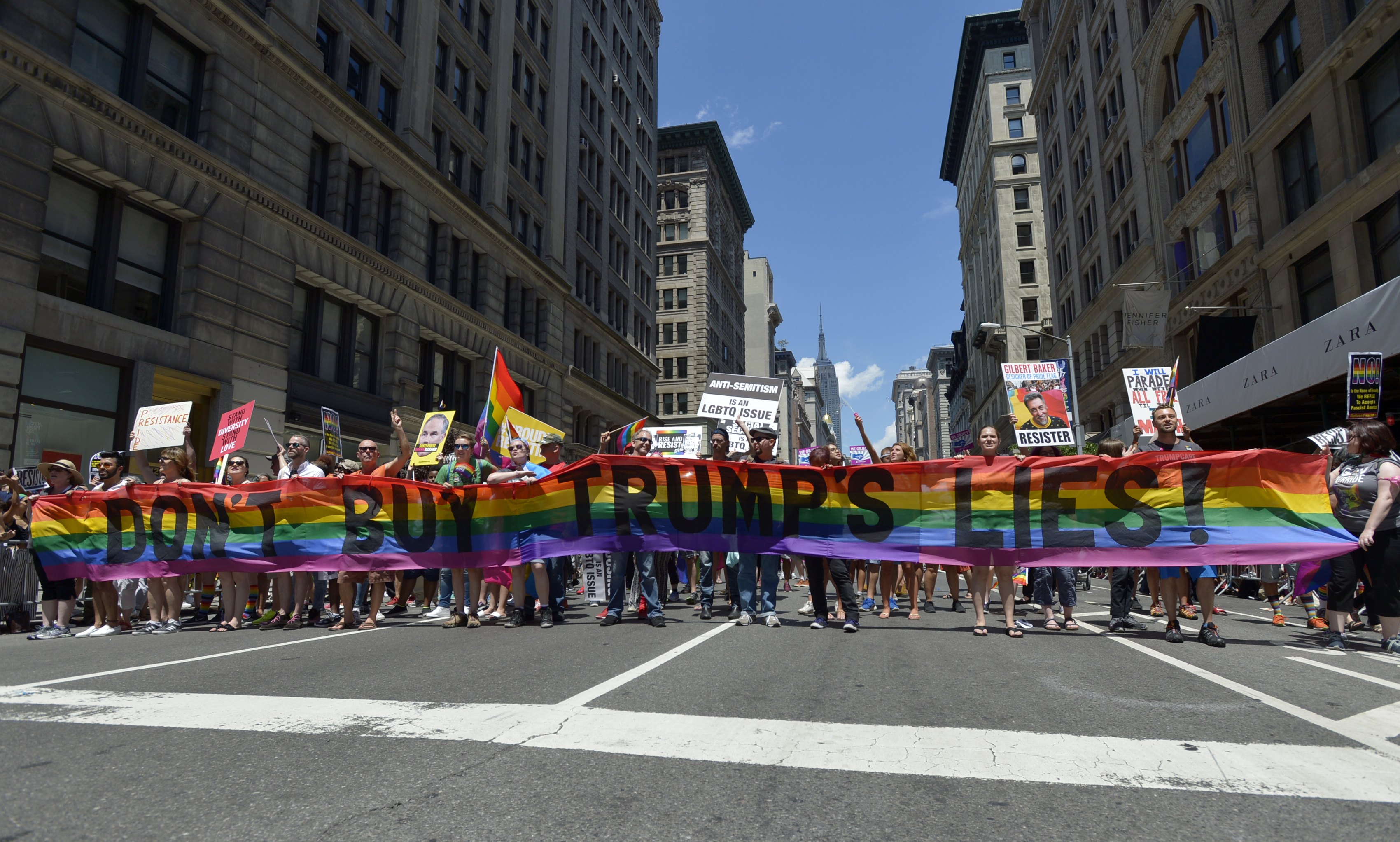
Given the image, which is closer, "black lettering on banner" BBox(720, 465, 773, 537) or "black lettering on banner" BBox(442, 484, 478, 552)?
"black lettering on banner" BBox(720, 465, 773, 537)

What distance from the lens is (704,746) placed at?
358 cm

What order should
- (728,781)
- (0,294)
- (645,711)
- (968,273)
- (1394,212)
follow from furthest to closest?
(968,273), (1394,212), (0,294), (645,711), (728,781)

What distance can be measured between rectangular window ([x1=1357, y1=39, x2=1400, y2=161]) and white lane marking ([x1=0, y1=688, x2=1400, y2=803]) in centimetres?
1878

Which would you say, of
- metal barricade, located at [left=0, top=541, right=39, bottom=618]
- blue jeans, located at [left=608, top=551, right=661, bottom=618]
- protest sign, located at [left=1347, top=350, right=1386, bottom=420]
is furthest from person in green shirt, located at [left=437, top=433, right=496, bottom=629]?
protest sign, located at [left=1347, top=350, right=1386, bottom=420]

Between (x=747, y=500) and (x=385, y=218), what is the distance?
20.7 meters

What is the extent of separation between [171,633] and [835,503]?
7.36 meters

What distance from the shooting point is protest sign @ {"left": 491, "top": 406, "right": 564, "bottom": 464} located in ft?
44.8

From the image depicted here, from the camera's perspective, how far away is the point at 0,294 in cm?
1336

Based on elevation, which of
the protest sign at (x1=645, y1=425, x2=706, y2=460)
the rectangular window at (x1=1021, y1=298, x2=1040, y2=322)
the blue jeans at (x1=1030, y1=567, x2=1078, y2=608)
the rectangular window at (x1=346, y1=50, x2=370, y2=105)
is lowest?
the blue jeans at (x1=1030, y1=567, x2=1078, y2=608)

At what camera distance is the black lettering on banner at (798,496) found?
28.5ft

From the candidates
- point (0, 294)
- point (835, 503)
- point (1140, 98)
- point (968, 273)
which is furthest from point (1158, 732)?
point (968, 273)

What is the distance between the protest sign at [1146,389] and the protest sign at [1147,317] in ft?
18.8

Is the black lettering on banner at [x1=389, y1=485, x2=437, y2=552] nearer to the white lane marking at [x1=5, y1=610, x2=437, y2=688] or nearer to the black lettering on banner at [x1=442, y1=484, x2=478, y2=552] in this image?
the black lettering on banner at [x1=442, y1=484, x2=478, y2=552]

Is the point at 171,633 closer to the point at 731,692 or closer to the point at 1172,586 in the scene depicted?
the point at 731,692
